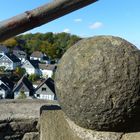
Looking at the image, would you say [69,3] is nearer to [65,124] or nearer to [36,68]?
[65,124]

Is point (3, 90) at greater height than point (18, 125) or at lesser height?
greater

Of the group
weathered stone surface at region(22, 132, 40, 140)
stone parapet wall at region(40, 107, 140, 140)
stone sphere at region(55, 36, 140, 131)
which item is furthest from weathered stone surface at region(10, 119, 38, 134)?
stone sphere at region(55, 36, 140, 131)

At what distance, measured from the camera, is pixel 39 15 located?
110 inches

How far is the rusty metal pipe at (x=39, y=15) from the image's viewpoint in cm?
273

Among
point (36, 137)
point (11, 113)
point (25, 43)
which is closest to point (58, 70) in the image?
point (36, 137)

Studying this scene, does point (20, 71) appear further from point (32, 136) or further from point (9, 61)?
point (32, 136)

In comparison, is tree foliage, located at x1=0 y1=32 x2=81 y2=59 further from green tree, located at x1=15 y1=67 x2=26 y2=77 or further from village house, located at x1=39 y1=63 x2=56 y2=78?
green tree, located at x1=15 y1=67 x2=26 y2=77

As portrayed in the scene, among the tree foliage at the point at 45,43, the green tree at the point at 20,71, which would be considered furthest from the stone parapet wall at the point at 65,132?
the tree foliage at the point at 45,43

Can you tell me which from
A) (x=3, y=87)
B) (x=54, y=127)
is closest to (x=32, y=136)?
(x=54, y=127)

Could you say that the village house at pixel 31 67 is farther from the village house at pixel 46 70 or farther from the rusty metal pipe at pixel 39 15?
the rusty metal pipe at pixel 39 15

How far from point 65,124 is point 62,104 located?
12.4 inches

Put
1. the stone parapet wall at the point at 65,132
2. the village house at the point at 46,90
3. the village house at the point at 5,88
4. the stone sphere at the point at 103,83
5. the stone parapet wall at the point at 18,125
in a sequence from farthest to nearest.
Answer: the village house at the point at 5,88 → the village house at the point at 46,90 → the stone parapet wall at the point at 18,125 → the stone parapet wall at the point at 65,132 → the stone sphere at the point at 103,83

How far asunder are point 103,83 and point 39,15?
666mm

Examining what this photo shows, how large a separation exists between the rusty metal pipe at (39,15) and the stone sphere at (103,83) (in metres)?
0.40
